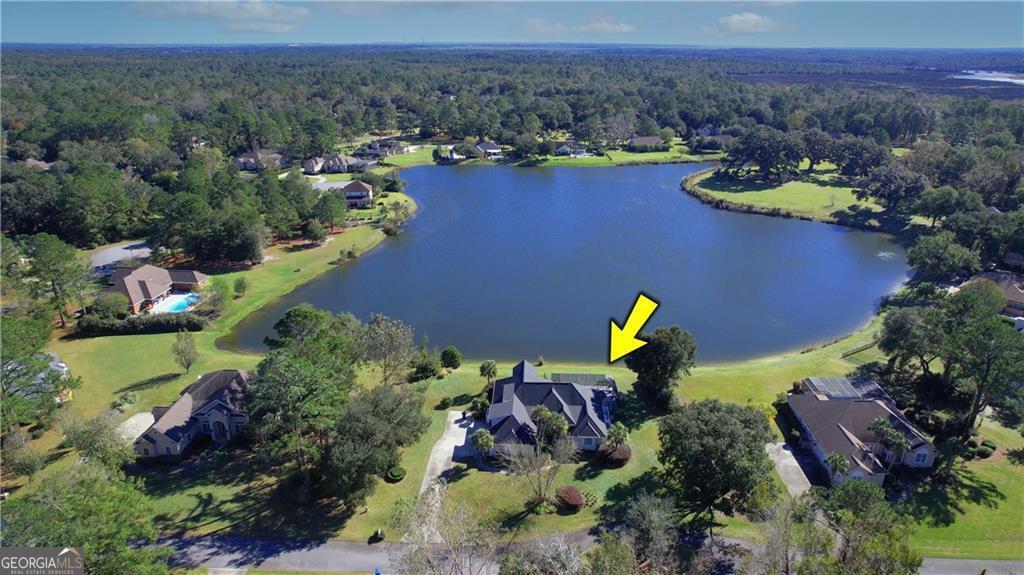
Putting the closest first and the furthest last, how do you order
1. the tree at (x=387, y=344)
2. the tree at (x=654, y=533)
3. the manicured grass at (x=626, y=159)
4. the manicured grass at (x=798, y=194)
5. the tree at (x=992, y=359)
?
the tree at (x=654, y=533), the tree at (x=992, y=359), the tree at (x=387, y=344), the manicured grass at (x=798, y=194), the manicured grass at (x=626, y=159)

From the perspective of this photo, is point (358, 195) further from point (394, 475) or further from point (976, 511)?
point (976, 511)

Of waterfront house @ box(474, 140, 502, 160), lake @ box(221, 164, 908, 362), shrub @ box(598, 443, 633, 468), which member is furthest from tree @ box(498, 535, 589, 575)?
waterfront house @ box(474, 140, 502, 160)

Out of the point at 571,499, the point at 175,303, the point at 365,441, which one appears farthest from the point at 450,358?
the point at 175,303

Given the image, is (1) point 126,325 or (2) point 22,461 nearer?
(2) point 22,461

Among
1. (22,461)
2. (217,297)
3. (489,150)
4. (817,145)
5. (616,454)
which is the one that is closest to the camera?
(22,461)

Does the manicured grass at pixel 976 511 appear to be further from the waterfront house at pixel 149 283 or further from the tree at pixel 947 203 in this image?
the waterfront house at pixel 149 283

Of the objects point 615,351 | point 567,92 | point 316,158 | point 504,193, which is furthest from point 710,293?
point 567,92

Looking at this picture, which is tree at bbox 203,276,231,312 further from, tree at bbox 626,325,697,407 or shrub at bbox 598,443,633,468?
shrub at bbox 598,443,633,468

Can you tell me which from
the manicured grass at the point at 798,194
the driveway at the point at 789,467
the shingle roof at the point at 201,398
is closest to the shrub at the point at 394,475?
the shingle roof at the point at 201,398
